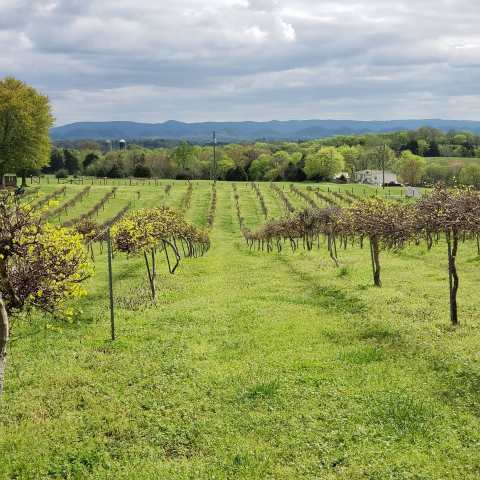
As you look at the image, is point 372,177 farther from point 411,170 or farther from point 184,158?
point 184,158

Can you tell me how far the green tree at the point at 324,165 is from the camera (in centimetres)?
13238

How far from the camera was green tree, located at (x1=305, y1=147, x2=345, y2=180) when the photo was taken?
434 feet

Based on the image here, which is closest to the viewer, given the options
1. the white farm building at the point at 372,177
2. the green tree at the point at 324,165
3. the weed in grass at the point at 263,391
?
the weed in grass at the point at 263,391

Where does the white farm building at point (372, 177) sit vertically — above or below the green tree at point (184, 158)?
below

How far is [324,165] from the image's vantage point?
132 metres

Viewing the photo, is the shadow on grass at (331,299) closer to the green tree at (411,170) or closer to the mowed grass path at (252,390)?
the mowed grass path at (252,390)

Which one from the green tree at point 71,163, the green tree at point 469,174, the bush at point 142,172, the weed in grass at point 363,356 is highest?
the green tree at point 71,163

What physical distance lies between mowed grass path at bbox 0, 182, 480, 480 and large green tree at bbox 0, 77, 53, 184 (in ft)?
198

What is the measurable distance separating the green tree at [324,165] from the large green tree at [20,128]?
69.6 m

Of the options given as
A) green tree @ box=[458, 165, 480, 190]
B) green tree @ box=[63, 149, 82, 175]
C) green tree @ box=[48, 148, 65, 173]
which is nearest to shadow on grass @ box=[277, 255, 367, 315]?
green tree @ box=[458, 165, 480, 190]

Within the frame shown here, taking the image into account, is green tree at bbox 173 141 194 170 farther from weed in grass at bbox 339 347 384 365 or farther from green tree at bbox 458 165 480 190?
weed in grass at bbox 339 347 384 365

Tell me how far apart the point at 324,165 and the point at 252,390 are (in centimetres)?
12103

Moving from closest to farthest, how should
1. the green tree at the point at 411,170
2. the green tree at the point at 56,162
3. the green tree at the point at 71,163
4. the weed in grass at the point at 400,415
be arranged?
the weed in grass at the point at 400,415 < the green tree at the point at 411,170 < the green tree at the point at 56,162 < the green tree at the point at 71,163

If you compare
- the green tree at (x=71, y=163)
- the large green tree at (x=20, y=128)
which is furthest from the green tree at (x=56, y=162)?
the large green tree at (x=20, y=128)
